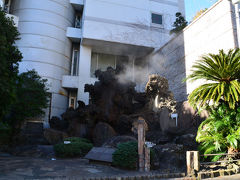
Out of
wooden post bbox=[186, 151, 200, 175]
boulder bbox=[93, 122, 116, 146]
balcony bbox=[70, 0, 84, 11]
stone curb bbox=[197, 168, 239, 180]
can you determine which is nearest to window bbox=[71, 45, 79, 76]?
balcony bbox=[70, 0, 84, 11]

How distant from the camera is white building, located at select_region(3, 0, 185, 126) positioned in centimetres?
2034

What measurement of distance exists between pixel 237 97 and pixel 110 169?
5103 mm

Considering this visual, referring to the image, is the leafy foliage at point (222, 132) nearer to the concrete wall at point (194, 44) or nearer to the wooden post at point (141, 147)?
the wooden post at point (141, 147)

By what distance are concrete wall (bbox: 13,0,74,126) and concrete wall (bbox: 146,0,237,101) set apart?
980cm

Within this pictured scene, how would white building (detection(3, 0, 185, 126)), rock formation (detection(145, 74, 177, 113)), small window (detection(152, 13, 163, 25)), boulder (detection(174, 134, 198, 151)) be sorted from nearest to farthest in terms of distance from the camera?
boulder (detection(174, 134, 198, 151)), rock formation (detection(145, 74, 177, 113)), white building (detection(3, 0, 185, 126)), small window (detection(152, 13, 163, 25))

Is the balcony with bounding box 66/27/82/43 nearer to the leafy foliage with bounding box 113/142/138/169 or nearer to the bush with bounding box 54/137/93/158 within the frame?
the bush with bounding box 54/137/93/158

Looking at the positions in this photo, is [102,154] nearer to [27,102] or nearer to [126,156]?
[126,156]

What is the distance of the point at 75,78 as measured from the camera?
21.5 meters

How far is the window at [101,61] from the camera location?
24.4 m

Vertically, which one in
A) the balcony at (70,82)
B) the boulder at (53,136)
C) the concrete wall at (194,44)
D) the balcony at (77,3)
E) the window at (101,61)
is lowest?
the boulder at (53,136)

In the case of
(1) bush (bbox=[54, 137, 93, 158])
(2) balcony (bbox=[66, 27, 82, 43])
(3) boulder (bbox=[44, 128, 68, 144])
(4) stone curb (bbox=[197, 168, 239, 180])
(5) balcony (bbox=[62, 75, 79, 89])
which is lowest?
(4) stone curb (bbox=[197, 168, 239, 180])

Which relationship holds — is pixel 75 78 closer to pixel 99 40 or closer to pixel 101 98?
pixel 99 40

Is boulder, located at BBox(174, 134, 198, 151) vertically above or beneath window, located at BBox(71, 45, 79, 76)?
beneath

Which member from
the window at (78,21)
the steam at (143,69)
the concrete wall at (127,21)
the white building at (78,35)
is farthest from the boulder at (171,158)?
the window at (78,21)
